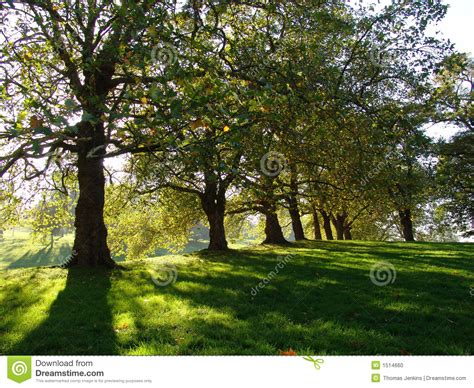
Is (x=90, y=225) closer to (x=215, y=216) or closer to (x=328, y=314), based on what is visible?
(x=215, y=216)

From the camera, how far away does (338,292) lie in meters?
10.6

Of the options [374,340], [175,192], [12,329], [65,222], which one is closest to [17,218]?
[65,222]

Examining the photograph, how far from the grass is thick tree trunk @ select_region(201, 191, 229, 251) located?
10278mm

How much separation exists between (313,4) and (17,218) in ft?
63.2

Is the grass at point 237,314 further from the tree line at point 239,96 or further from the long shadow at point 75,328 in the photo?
the tree line at point 239,96

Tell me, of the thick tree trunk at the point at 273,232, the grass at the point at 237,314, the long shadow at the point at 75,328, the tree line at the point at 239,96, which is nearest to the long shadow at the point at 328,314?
the grass at the point at 237,314

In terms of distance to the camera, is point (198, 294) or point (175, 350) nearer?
point (175, 350)

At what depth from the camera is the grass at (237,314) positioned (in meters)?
6.41

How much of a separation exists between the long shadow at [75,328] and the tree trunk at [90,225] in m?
4.41

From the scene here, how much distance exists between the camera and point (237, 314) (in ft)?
27.3

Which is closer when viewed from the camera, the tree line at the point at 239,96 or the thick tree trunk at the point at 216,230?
the tree line at the point at 239,96

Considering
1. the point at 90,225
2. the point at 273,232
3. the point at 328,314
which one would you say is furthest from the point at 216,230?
the point at 328,314

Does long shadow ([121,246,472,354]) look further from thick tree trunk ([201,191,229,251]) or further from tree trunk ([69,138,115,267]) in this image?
thick tree trunk ([201,191,229,251])
